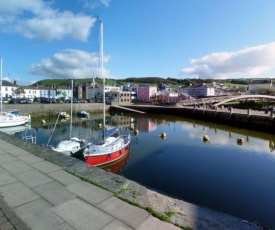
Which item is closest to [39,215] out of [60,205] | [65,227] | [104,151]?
[60,205]

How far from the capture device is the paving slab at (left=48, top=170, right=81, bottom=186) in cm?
486

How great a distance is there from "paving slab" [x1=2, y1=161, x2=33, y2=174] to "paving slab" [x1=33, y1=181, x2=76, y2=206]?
1381 millimetres

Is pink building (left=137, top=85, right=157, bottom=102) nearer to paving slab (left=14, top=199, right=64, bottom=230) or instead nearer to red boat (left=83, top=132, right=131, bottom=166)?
red boat (left=83, top=132, right=131, bottom=166)

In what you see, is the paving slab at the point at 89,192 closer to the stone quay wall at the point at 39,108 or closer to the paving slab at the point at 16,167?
the paving slab at the point at 16,167

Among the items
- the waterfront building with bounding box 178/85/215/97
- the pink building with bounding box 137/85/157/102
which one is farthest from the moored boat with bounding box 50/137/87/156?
the waterfront building with bounding box 178/85/215/97

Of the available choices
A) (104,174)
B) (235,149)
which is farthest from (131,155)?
(104,174)

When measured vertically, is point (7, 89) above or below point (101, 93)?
above

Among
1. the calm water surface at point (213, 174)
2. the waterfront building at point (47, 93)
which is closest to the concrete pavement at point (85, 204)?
the calm water surface at point (213, 174)

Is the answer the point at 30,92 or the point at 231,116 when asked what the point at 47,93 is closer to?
the point at 30,92

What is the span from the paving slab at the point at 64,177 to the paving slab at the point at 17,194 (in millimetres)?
686

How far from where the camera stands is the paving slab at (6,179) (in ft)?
16.0

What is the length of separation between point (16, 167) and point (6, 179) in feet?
2.72

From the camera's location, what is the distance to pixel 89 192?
4.38m

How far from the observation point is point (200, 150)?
875 inches
